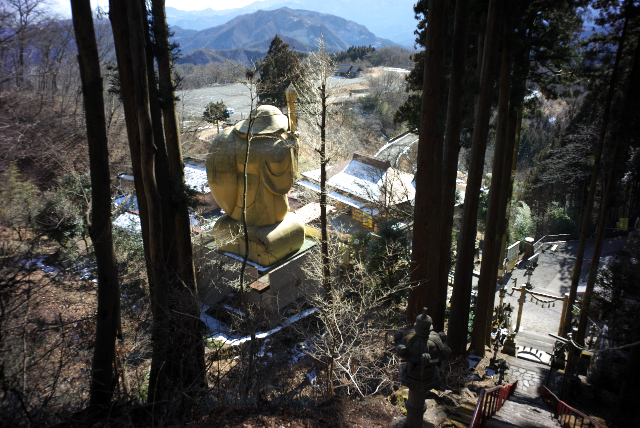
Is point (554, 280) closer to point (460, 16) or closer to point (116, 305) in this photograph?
point (460, 16)

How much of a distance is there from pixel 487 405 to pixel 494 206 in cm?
471

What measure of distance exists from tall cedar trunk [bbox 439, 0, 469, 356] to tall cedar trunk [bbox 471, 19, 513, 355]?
1116 millimetres

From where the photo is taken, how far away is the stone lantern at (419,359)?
4.15 meters

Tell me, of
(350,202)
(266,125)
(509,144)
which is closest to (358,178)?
(350,202)

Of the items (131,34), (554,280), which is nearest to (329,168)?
(554,280)

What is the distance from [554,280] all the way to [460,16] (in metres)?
16.4

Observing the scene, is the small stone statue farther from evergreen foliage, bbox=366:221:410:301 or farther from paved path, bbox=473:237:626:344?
paved path, bbox=473:237:626:344

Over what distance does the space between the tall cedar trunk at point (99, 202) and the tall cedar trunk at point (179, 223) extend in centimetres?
112

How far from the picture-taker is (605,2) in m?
8.40

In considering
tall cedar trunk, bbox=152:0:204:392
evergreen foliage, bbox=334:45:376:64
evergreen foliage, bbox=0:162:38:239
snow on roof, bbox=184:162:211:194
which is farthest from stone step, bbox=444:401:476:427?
evergreen foliage, bbox=334:45:376:64

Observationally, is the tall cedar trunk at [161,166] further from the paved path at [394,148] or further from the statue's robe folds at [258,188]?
the paved path at [394,148]

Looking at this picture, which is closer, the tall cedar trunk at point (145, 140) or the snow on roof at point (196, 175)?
the tall cedar trunk at point (145, 140)

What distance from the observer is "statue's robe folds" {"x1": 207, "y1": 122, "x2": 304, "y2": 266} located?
10580 mm

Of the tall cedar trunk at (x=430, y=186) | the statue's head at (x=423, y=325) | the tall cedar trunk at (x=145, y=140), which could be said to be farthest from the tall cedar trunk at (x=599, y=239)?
the tall cedar trunk at (x=145, y=140)
